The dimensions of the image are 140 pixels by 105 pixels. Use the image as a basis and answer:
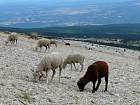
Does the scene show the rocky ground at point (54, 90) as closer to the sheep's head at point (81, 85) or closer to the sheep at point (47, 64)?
the sheep's head at point (81, 85)

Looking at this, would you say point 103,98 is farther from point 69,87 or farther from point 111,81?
point 111,81

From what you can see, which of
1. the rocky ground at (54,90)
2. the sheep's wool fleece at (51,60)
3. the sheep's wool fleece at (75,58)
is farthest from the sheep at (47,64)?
the sheep's wool fleece at (75,58)

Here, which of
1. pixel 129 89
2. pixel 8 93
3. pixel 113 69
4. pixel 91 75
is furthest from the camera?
pixel 113 69

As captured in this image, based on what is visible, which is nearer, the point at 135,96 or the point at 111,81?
the point at 135,96

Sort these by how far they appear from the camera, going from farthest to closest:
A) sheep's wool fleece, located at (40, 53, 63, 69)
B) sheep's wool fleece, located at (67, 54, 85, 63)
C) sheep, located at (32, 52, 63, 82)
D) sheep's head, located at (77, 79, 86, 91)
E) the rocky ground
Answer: sheep's wool fleece, located at (67, 54, 85, 63), sheep's head, located at (77, 79, 86, 91), sheep's wool fleece, located at (40, 53, 63, 69), sheep, located at (32, 52, 63, 82), the rocky ground

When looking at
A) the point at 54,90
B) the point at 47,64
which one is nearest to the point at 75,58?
the point at 47,64

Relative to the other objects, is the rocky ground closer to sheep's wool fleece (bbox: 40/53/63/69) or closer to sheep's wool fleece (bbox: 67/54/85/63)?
sheep's wool fleece (bbox: 40/53/63/69)

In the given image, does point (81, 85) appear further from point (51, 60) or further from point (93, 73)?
point (51, 60)

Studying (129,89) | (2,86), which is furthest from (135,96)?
(2,86)

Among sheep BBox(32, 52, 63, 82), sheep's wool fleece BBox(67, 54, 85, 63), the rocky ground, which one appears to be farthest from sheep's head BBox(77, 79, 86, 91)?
sheep's wool fleece BBox(67, 54, 85, 63)

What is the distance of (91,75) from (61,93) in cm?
352

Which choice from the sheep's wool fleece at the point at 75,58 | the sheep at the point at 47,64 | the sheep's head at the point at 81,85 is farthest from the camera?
the sheep's wool fleece at the point at 75,58

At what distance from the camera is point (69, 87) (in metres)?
26.5

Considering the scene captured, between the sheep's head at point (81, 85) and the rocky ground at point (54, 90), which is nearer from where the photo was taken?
the rocky ground at point (54, 90)
